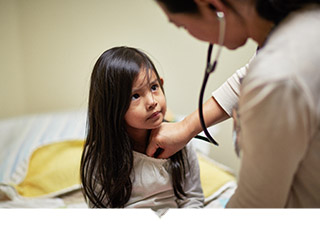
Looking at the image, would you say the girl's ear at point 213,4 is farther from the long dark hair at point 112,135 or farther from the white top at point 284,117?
the long dark hair at point 112,135

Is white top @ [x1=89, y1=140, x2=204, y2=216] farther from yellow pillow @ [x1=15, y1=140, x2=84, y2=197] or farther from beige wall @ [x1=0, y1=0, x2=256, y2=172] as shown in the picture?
yellow pillow @ [x1=15, y1=140, x2=84, y2=197]

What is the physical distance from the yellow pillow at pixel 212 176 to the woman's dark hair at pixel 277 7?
36.8 inches

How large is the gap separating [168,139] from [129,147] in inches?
4.0

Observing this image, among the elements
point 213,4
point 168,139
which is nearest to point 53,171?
point 168,139

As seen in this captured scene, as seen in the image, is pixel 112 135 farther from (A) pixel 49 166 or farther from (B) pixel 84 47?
(A) pixel 49 166

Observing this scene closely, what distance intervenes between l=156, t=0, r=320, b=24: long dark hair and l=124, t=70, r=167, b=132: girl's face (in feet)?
1.04

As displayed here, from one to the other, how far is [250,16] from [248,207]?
28 centimetres

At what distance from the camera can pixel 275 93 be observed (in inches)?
18.6

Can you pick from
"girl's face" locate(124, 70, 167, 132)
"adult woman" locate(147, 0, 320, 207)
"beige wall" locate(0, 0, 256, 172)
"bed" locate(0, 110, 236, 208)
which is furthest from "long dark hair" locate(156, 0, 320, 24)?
"bed" locate(0, 110, 236, 208)

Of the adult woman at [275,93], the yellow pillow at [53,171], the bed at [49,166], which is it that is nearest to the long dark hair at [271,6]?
the adult woman at [275,93]

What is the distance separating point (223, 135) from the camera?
1103mm

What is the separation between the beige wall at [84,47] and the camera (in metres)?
0.89

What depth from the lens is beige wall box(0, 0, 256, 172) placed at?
89 cm

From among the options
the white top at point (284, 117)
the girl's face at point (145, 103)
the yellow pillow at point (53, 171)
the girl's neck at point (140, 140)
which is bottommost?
the yellow pillow at point (53, 171)
